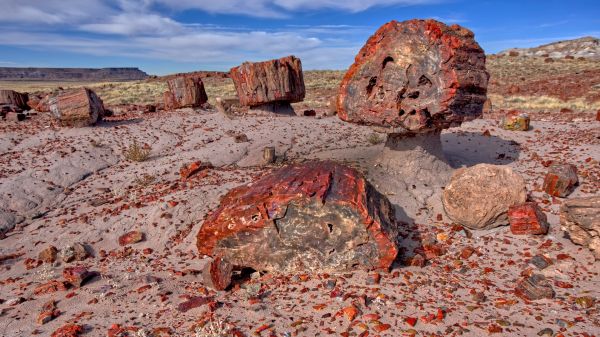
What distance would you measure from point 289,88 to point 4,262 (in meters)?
9.11

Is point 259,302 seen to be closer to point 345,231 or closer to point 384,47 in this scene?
point 345,231

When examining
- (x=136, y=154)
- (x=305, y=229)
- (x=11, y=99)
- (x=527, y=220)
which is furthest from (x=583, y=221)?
(x=11, y=99)

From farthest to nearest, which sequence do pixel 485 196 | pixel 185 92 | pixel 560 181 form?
1. pixel 185 92
2. pixel 560 181
3. pixel 485 196

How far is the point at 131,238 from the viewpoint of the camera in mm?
5844

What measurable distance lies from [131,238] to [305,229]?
302cm

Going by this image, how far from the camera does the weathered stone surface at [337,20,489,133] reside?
6102 millimetres

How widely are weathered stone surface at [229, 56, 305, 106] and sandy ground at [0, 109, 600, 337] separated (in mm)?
2168

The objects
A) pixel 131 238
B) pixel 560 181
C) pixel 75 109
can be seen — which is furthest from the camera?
pixel 75 109

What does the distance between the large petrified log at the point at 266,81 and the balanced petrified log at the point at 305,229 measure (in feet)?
28.3

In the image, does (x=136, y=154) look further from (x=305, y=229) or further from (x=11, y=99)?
(x=11, y=99)

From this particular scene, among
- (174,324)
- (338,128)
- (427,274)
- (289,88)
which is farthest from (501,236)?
(289,88)

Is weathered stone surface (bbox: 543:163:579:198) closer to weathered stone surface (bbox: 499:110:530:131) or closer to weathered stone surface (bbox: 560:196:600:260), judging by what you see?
weathered stone surface (bbox: 560:196:600:260)

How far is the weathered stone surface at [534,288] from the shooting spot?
3805 mm

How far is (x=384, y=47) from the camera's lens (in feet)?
21.4
